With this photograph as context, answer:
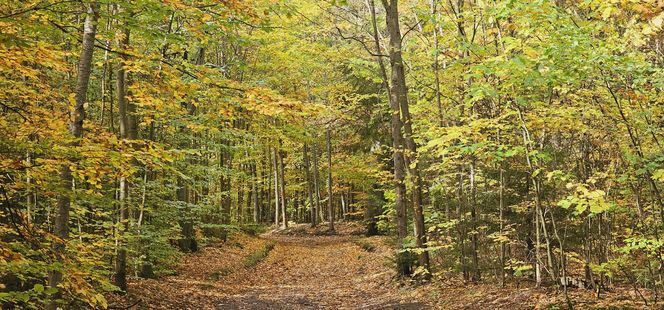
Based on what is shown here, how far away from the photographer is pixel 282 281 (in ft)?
54.4

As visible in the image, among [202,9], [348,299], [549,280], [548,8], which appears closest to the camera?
[202,9]

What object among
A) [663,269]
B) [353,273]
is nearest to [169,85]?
[663,269]

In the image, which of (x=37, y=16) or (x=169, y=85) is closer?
(x=37, y=16)

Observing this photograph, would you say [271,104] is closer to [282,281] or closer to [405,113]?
[405,113]

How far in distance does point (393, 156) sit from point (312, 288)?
16.4ft

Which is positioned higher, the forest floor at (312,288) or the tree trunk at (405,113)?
the tree trunk at (405,113)

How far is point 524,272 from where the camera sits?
466 inches

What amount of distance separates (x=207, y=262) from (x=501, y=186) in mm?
12073

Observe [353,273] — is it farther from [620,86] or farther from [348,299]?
[620,86]

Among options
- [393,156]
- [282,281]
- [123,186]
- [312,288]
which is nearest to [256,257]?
[282,281]

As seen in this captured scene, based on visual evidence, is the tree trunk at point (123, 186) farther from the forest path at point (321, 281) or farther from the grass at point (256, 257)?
the grass at point (256, 257)

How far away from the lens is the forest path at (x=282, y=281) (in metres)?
11.8

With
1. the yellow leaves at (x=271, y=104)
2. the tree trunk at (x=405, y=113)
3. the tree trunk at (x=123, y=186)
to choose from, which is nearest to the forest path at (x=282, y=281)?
the tree trunk at (x=123, y=186)

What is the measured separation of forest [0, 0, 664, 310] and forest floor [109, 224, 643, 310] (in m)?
0.10
